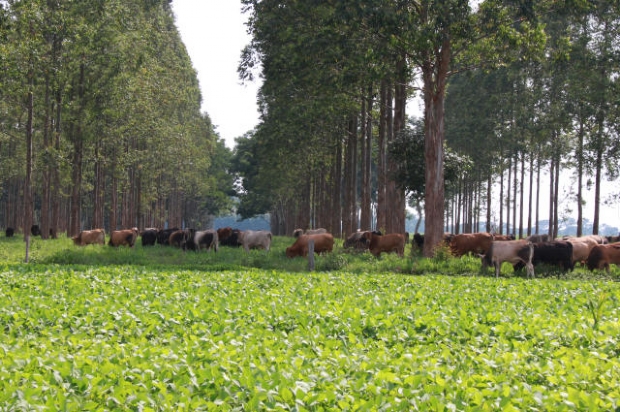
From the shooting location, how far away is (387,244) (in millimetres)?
30062

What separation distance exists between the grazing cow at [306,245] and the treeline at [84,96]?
13.3m

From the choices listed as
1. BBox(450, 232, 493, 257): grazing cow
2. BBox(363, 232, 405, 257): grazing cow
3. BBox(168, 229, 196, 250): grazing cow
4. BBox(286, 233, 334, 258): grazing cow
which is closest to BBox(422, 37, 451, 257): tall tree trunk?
BBox(363, 232, 405, 257): grazing cow

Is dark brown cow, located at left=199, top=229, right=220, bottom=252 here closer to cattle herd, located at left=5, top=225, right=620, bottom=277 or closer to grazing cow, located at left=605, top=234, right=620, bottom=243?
cattle herd, located at left=5, top=225, right=620, bottom=277

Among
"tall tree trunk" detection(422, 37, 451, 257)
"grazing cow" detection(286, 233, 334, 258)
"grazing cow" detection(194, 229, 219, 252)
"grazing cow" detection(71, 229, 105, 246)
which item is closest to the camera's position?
"tall tree trunk" detection(422, 37, 451, 257)

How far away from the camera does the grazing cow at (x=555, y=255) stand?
24.0 m

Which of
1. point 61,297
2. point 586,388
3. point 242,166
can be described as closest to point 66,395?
point 586,388

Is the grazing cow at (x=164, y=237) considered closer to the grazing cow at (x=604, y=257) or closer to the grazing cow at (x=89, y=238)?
the grazing cow at (x=89, y=238)

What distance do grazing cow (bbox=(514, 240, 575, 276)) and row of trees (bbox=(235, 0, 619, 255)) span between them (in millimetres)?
4385

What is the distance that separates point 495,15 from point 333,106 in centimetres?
1256

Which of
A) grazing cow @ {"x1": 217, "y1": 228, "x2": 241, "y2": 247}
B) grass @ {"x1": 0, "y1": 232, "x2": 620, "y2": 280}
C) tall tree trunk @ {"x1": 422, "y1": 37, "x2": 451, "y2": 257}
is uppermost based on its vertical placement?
tall tree trunk @ {"x1": 422, "y1": 37, "x2": 451, "y2": 257}

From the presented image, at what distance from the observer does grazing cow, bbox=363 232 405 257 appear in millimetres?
29969

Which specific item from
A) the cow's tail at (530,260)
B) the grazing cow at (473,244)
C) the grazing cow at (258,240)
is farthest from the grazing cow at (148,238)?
the cow's tail at (530,260)

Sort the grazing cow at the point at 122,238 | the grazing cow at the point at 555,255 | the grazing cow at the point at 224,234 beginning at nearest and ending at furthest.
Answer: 1. the grazing cow at the point at 555,255
2. the grazing cow at the point at 122,238
3. the grazing cow at the point at 224,234

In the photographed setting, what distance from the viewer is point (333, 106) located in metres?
34.9
